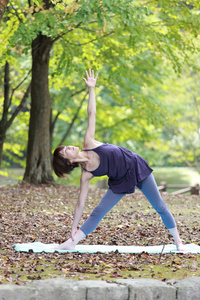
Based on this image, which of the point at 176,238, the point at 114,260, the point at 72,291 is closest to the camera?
the point at 72,291

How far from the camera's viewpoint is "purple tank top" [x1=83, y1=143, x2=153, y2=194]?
525cm

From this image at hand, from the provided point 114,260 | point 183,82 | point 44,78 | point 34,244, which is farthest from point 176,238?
point 183,82

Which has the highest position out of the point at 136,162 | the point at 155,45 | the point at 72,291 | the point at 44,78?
the point at 155,45

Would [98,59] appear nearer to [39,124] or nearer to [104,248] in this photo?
[39,124]

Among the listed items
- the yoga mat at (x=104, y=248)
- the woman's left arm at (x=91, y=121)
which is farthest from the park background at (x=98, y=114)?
the woman's left arm at (x=91, y=121)

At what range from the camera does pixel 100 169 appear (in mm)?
5246

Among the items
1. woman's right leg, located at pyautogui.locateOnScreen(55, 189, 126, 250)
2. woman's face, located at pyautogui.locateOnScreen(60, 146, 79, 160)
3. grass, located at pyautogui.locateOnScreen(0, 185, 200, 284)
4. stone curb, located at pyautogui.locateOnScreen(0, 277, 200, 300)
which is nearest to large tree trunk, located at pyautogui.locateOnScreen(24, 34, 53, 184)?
grass, located at pyautogui.locateOnScreen(0, 185, 200, 284)

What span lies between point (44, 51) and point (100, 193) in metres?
4.50

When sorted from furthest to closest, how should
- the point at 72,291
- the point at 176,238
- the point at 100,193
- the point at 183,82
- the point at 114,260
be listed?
the point at 183,82
the point at 100,193
the point at 176,238
the point at 114,260
the point at 72,291

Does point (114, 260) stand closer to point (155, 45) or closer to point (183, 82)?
point (155, 45)

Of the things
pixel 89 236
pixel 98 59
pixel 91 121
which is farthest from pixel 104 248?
pixel 98 59

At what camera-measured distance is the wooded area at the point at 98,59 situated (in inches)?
400

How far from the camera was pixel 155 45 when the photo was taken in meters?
12.4

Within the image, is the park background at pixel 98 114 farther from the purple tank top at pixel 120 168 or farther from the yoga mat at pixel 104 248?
the purple tank top at pixel 120 168
